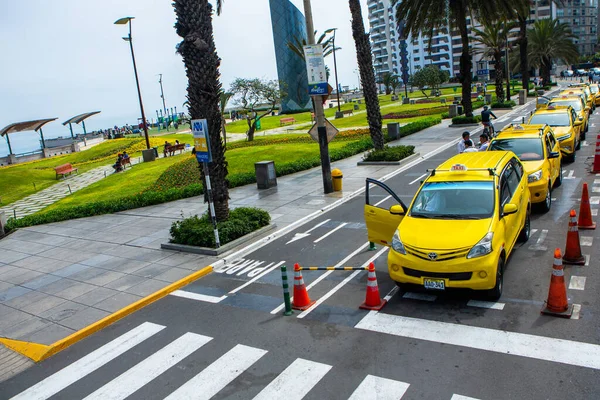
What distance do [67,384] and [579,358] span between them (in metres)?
6.68

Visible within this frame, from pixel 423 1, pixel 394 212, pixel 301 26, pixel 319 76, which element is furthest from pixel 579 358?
pixel 301 26

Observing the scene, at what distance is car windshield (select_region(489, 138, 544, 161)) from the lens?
1265cm

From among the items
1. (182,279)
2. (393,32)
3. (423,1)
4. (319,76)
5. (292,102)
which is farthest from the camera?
(393,32)

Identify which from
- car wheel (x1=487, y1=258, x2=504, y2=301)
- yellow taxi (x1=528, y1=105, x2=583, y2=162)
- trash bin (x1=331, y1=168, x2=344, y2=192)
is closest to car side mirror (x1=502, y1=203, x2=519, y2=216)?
car wheel (x1=487, y1=258, x2=504, y2=301)

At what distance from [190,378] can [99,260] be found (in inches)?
272

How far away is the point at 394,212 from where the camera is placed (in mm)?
9047

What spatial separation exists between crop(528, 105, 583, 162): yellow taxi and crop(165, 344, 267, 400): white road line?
47.2 ft

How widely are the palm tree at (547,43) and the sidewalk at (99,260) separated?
54.8 m

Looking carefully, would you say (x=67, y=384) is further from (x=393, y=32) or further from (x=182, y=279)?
(x=393, y=32)

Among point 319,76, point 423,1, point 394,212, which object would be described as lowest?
point 394,212

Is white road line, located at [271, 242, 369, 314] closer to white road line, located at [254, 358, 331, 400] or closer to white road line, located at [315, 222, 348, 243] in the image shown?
white road line, located at [315, 222, 348, 243]

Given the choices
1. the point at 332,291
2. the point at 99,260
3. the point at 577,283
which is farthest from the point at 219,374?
the point at 99,260

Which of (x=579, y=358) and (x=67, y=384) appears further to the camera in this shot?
(x=67, y=384)

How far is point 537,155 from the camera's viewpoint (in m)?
12.6
